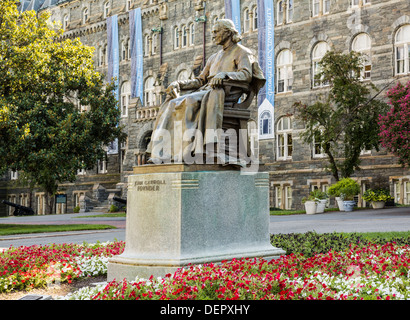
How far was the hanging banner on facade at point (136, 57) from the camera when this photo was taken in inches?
1753

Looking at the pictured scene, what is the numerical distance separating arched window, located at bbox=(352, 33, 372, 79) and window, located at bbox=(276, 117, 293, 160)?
5.84m

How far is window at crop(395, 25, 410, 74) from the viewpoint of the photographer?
29.8 metres

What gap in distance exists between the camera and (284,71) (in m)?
36.0

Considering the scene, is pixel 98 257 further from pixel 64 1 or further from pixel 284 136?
pixel 64 1

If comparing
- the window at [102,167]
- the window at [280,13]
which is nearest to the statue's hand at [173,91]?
the window at [280,13]

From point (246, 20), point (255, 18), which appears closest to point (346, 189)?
point (255, 18)

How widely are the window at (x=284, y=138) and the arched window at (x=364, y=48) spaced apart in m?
5.84

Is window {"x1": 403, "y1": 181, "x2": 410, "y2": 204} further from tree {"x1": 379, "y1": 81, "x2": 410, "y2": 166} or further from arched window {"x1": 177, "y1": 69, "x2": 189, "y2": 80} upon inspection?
arched window {"x1": 177, "y1": 69, "x2": 189, "y2": 80}

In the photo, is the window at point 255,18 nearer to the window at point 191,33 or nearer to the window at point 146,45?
the window at point 191,33

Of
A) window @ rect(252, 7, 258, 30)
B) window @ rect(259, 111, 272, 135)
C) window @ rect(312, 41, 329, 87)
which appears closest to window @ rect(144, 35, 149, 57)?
window @ rect(252, 7, 258, 30)

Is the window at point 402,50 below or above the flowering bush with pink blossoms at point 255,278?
above

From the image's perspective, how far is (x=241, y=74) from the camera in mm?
8836

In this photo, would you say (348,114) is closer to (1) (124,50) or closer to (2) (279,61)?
(2) (279,61)

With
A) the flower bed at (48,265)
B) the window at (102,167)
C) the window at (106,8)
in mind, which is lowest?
the flower bed at (48,265)
